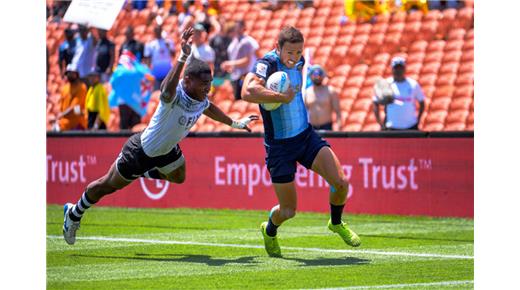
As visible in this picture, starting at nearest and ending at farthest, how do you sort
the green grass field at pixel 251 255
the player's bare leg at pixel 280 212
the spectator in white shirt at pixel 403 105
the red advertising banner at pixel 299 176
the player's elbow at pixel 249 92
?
1. the green grass field at pixel 251 255
2. the player's elbow at pixel 249 92
3. the player's bare leg at pixel 280 212
4. the red advertising banner at pixel 299 176
5. the spectator in white shirt at pixel 403 105

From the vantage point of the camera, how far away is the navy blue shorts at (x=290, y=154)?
39.5 feet

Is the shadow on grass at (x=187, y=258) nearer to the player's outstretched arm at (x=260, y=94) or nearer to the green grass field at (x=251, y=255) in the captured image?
the green grass field at (x=251, y=255)

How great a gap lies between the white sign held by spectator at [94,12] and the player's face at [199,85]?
2277mm

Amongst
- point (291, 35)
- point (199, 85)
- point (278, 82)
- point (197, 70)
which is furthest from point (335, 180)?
point (197, 70)

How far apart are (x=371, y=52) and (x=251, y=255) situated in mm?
11348

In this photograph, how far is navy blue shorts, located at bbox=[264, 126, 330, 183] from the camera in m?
12.0

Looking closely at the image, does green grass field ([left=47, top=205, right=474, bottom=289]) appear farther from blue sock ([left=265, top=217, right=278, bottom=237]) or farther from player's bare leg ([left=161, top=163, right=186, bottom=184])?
player's bare leg ([left=161, top=163, right=186, bottom=184])

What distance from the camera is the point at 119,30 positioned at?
1146 inches

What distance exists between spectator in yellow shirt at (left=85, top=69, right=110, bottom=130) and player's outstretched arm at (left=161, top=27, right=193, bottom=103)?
10284 millimetres

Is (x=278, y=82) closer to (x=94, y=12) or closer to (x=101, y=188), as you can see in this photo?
(x=101, y=188)

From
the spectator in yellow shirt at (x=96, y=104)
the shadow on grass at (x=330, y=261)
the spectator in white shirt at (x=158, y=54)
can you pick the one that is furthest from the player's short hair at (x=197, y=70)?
the spectator in white shirt at (x=158, y=54)

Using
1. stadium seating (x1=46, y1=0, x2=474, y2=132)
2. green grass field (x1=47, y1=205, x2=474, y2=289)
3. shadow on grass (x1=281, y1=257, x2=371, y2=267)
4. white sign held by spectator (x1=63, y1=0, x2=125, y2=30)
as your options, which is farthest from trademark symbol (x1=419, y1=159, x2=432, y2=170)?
shadow on grass (x1=281, y1=257, x2=371, y2=267)

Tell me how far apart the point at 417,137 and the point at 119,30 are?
13.5 meters
